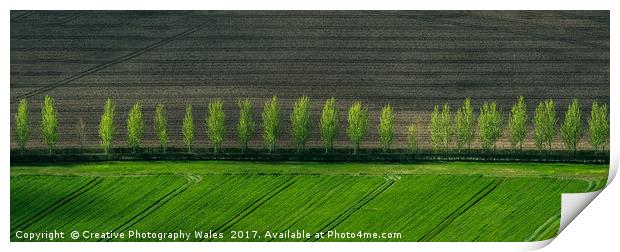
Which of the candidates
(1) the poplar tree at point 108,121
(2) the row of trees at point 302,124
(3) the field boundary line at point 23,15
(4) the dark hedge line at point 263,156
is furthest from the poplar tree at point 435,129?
(3) the field boundary line at point 23,15

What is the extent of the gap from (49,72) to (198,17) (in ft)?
6.18

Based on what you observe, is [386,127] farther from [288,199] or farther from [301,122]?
[288,199]

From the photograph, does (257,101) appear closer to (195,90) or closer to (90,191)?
(195,90)

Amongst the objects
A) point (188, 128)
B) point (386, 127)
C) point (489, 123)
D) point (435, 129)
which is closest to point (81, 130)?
point (188, 128)

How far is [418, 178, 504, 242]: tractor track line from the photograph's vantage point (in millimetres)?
19797

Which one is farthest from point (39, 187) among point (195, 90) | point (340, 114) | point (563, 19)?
point (563, 19)

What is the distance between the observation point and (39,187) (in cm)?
1986

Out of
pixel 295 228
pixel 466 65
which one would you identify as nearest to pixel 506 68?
pixel 466 65

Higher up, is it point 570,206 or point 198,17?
point 198,17

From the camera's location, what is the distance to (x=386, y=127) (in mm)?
20141

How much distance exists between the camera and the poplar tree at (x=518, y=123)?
2020 cm

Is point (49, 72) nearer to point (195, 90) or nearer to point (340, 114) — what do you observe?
point (195, 90)

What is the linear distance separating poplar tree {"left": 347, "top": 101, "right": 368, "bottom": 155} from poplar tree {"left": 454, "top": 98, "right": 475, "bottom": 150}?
3.61 ft

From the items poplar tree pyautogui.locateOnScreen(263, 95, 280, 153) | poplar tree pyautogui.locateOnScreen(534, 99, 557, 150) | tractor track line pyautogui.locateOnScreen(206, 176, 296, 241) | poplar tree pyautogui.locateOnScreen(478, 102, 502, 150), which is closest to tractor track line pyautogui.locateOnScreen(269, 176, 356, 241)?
tractor track line pyautogui.locateOnScreen(206, 176, 296, 241)
